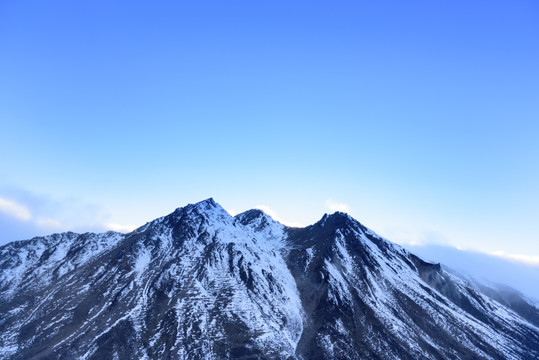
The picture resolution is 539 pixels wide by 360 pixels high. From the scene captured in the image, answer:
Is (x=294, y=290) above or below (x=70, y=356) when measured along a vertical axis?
above

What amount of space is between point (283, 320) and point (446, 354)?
197 feet

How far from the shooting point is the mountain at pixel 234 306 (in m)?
120

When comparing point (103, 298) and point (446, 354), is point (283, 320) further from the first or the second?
point (103, 298)

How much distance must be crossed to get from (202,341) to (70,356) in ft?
133

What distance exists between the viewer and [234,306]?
140 m

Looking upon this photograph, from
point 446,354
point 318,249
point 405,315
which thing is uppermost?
point 318,249

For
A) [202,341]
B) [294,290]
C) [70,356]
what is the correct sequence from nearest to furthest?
[70,356] < [202,341] < [294,290]

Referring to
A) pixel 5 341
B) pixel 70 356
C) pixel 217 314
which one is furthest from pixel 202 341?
pixel 5 341

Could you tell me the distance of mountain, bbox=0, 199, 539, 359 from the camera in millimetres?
119688

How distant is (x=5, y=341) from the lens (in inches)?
4751

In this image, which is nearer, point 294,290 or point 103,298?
point 103,298

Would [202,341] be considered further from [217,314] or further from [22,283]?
[22,283]

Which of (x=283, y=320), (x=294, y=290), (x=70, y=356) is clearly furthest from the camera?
(x=294, y=290)

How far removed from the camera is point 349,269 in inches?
6934
